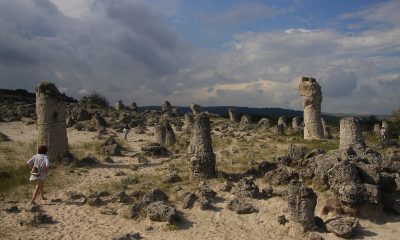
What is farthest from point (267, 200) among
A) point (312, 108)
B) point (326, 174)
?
point (312, 108)

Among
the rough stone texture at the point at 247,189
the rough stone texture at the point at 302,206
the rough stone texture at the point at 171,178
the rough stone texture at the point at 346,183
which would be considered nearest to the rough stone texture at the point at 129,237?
the rough stone texture at the point at 247,189

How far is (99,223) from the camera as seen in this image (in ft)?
46.0

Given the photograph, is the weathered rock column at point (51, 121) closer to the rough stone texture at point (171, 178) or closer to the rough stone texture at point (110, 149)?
the rough stone texture at point (110, 149)

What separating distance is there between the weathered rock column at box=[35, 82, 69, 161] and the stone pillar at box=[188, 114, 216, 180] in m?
6.47

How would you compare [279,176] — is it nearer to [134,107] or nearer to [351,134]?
[351,134]

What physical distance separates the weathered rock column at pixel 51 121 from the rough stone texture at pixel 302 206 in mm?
11487

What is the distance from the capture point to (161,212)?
46.4ft

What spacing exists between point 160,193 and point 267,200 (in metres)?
3.88

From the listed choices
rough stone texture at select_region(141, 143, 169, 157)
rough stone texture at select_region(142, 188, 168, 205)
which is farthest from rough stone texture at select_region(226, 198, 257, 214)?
rough stone texture at select_region(141, 143, 169, 157)

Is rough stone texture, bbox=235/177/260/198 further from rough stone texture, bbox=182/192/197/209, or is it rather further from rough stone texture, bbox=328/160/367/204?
rough stone texture, bbox=328/160/367/204

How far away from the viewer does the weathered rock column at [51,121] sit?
800 inches

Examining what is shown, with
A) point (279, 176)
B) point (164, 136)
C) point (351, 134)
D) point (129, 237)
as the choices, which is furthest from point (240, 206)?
point (164, 136)

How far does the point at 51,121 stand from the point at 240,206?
34.0 ft

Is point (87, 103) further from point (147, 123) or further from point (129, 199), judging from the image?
point (129, 199)
